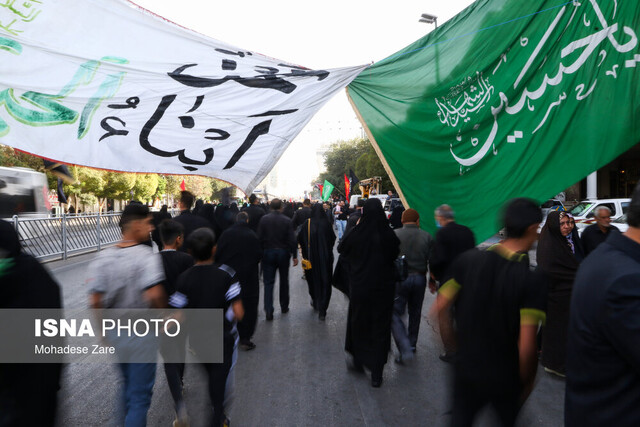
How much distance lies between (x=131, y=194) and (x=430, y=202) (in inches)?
1392

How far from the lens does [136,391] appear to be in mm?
2807

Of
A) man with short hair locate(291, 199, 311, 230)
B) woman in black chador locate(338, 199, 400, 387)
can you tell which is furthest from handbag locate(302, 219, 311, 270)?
woman in black chador locate(338, 199, 400, 387)

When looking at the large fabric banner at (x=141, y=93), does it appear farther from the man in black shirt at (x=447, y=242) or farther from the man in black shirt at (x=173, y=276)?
the man in black shirt at (x=447, y=242)

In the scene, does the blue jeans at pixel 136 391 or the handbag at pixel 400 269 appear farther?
the handbag at pixel 400 269

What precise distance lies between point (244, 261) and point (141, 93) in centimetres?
258

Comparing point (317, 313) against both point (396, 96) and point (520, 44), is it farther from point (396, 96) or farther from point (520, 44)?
point (520, 44)

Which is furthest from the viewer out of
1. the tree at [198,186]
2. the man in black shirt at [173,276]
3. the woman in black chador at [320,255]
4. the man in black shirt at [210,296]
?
the tree at [198,186]

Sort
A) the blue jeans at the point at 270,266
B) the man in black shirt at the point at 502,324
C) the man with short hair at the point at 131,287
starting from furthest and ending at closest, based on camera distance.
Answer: the blue jeans at the point at 270,266
the man with short hair at the point at 131,287
the man in black shirt at the point at 502,324

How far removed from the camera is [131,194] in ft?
113

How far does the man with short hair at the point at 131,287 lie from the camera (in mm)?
2736

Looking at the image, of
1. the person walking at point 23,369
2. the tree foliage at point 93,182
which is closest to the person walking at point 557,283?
the person walking at point 23,369

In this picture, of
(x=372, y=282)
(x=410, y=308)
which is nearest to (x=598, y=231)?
(x=410, y=308)

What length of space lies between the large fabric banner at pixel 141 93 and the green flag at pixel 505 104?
65 centimetres

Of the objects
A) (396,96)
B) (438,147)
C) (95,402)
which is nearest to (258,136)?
(396,96)
